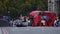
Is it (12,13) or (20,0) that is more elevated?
(20,0)

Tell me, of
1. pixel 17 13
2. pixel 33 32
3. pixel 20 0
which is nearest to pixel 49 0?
pixel 17 13

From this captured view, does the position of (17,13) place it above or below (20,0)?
below

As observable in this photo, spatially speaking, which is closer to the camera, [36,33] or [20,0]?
[36,33]

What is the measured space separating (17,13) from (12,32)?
16.7 m

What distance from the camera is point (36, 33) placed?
1.40 metres

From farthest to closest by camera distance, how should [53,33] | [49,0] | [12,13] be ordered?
[49,0]
[12,13]
[53,33]

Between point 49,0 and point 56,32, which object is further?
point 49,0

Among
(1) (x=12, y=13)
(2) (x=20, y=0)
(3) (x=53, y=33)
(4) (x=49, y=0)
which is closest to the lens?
(3) (x=53, y=33)

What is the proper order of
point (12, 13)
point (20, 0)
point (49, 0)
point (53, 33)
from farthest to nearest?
point (49, 0) < point (12, 13) < point (20, 0) < point (53, 33)

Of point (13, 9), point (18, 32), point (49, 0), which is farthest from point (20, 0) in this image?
point (18, 32)

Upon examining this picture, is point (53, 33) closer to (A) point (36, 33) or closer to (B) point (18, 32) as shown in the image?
(A) point (36, 33)

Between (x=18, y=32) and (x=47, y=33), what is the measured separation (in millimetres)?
213

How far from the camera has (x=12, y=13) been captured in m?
17.1

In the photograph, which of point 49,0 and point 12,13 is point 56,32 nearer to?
point 12,13
